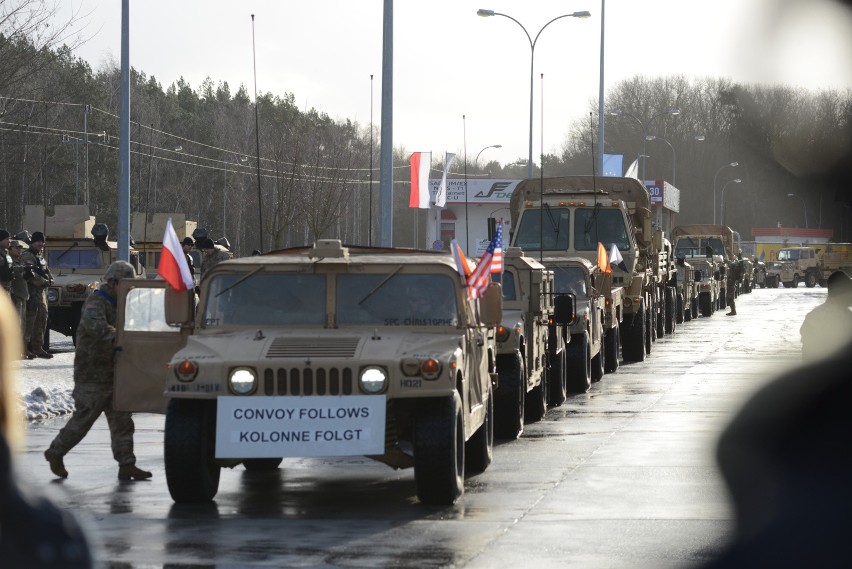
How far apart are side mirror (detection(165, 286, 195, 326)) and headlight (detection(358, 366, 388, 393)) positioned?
5.95ft

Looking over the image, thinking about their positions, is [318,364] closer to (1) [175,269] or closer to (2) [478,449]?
(1) [175,269]

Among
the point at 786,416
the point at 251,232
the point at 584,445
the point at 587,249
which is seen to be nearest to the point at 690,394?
the point at 584,445

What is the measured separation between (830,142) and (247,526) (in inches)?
280

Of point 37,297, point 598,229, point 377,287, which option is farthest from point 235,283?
point 598,229

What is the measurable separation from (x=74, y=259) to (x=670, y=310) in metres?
13.8

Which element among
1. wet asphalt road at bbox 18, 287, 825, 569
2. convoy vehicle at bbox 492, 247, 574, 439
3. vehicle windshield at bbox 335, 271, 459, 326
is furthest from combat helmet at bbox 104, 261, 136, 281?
convoy vehicle at bbox 492, 247, 574, 439

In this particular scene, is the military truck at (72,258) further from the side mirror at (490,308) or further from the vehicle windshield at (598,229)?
the side mirror at (490,308)

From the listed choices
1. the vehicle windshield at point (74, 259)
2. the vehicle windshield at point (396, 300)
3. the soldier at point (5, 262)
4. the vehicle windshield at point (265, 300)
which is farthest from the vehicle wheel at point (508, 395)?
the vehicle windshield at point (74, 259)

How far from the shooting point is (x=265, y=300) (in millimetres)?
10328

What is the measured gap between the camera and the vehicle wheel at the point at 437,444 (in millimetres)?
9203

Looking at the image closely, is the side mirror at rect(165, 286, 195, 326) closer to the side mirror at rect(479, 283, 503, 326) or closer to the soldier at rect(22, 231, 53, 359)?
the side mirror at rect(479, 283, 503, 326)

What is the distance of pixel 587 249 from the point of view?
25.5m

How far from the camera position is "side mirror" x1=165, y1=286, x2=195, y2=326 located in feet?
34.3

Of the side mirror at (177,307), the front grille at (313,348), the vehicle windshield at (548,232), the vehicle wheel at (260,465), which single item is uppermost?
the vehicle windshield at (548,232)
